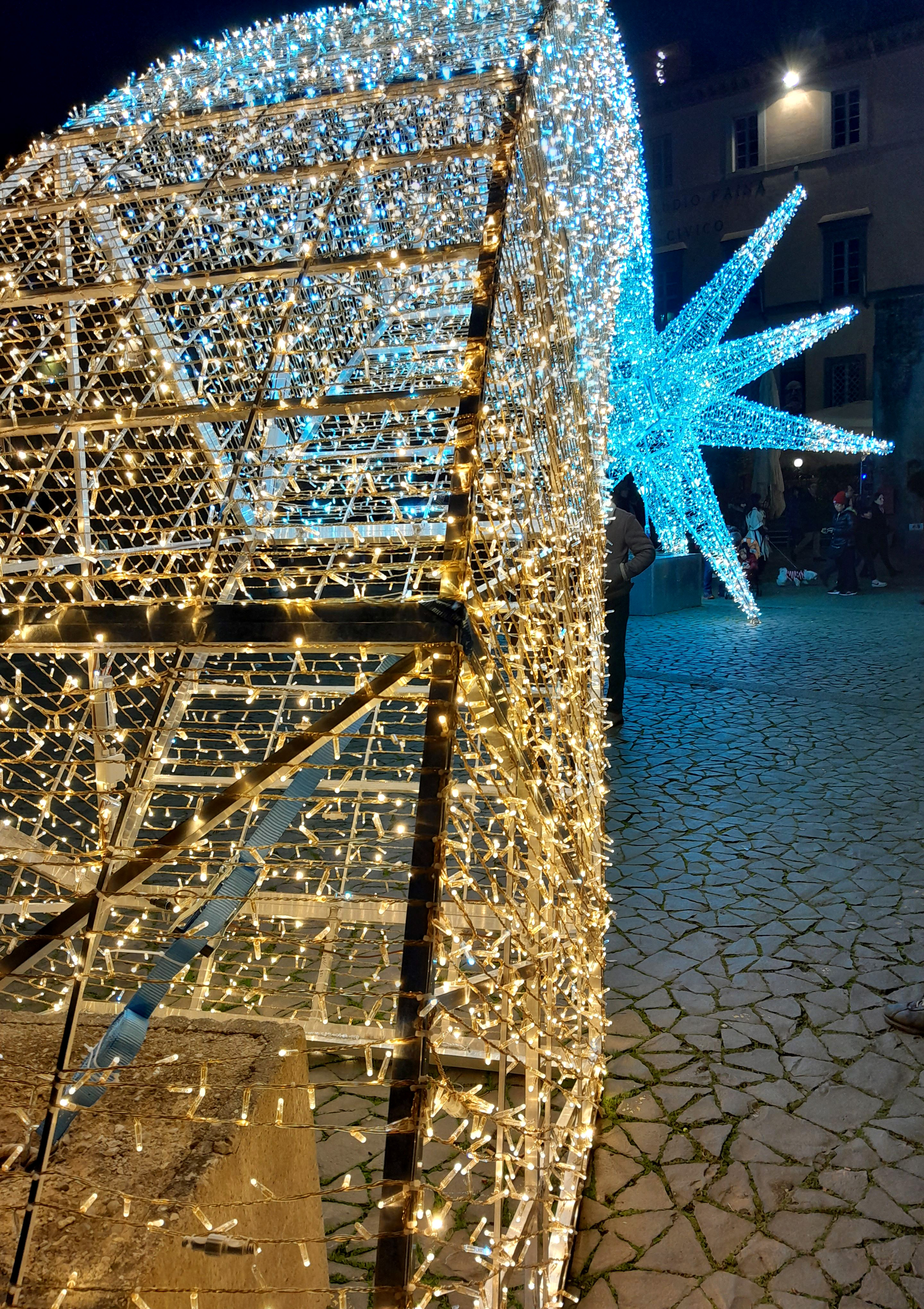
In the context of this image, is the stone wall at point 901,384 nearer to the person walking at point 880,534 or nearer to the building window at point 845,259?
the building window at point 845,259

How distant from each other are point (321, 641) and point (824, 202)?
26.8 meters

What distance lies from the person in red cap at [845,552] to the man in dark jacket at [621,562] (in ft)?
29.7

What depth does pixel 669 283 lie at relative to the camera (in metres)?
25.3

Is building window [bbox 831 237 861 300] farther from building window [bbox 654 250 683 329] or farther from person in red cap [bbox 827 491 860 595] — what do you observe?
person in red cap [bbox 827 491 860 595]

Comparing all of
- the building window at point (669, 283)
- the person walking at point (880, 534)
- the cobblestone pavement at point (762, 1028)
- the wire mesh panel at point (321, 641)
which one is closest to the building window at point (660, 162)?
the building window at point (669, 283)

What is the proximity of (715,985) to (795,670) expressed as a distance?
5.77 meters

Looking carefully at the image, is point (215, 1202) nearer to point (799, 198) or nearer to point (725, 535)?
point (725, 535)

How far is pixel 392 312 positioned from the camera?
2793 millimetres

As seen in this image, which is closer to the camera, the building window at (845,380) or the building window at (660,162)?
the building window at (845,380)

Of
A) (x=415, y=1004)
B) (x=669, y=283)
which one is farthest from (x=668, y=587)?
(x=669, y=283)

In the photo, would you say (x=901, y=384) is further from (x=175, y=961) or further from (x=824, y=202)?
(x=175, y=961)

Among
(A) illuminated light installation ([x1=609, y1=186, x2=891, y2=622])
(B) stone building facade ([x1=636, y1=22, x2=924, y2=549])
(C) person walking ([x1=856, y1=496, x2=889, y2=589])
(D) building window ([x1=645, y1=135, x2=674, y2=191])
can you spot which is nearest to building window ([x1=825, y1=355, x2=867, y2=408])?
(B) stone building facade ([x1=636, y1=22, x2=924, y2=549])

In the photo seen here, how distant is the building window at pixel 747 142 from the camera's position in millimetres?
24156

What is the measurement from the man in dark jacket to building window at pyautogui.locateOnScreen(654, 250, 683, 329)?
2062 cm
